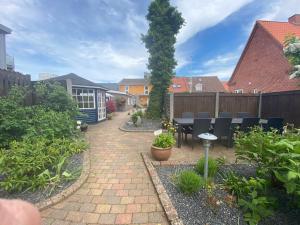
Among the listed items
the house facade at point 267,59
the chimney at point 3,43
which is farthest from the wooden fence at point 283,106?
the chimney at point 3,43

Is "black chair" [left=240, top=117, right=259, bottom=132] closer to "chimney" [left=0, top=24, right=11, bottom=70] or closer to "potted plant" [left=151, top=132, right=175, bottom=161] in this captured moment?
"potted plant" [left=151, top=132, right=175, bottom=161]

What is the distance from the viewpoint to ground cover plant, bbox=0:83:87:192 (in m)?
2.93

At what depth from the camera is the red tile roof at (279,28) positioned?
1211cm

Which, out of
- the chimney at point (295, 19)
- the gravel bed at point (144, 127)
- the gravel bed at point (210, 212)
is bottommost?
the gravel bed at point (210, 212)

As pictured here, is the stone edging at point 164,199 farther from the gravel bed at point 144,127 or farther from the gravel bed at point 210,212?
the gravel bed at point 144,127

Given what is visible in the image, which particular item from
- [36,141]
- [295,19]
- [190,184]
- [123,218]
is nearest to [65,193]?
[123,218]

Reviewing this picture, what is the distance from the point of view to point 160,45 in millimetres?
11406

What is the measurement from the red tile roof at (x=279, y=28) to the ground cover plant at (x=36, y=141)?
A: 1398cm

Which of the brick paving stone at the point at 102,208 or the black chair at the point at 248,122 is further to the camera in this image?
the black chair at the point at 248,122

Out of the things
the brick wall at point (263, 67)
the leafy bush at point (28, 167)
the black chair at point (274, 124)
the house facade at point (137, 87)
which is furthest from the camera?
the house facade at point (137, 87)

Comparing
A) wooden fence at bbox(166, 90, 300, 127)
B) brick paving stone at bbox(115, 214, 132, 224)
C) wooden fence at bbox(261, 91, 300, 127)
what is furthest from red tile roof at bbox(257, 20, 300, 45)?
brick paving stone at bbox(115, 214, 132, 224)

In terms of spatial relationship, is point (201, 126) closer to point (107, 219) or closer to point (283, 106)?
point (107, 219)

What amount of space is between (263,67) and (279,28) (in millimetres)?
2887

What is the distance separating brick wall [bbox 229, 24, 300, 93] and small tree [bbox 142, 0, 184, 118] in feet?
22.2
